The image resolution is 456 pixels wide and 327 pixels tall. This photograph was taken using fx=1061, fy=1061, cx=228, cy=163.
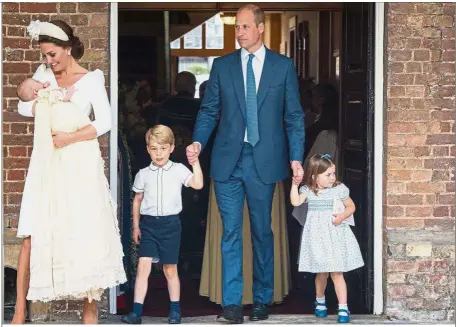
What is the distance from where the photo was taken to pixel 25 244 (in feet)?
20.1

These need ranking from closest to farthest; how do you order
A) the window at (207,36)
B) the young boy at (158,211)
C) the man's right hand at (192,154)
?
the man's right hand at (192,154) → the young boy at (158,211) → the window at (207,36)

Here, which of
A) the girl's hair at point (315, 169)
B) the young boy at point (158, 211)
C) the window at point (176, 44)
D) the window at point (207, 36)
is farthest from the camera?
the window at point (207, 36)

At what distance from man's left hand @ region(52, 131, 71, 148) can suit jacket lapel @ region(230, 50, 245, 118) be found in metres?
1.33

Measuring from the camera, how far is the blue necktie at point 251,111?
6.89 meters

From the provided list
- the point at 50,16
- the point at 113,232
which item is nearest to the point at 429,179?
the point at 113,232

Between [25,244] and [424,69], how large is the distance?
2.91m

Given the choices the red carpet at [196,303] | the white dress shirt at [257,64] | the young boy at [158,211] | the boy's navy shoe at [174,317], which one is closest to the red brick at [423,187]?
the red carpet at [196,303]

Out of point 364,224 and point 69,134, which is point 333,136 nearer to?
point 364,224

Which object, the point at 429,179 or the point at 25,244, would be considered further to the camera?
the point at 429,179

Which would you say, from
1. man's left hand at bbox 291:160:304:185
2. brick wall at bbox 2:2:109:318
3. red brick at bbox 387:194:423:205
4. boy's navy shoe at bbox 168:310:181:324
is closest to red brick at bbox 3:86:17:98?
brick wall at bbox 2:2:109:318

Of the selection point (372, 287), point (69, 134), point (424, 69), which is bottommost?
point (372, 287)

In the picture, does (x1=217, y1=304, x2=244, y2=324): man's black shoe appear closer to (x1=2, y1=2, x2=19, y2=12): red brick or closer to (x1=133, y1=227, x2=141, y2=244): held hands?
(x1=133, y1=227, x2=141, y2=244): held hands

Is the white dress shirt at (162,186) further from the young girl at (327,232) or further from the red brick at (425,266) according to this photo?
the red brick at (425,266)

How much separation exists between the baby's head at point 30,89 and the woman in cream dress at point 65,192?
1.5 inches
